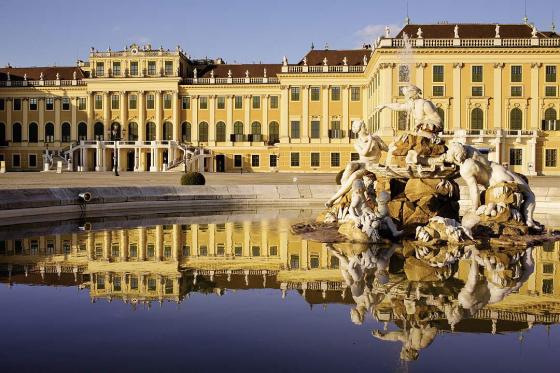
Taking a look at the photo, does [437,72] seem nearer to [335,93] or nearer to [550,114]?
[550,114]

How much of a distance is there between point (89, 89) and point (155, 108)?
27.5ft

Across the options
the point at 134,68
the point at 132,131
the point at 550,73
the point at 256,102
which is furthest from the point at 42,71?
the point at 550,73

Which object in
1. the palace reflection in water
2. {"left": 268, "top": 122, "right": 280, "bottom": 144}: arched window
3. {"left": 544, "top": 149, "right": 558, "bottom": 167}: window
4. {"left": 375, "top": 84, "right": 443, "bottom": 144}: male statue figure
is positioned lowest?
the palace reflection in water

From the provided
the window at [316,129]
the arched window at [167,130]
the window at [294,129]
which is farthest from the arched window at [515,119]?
the arched window at [167,130]

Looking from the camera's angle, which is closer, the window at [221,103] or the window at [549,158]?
the window at [549,158]

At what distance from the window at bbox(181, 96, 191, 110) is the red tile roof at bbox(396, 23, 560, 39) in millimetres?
27003

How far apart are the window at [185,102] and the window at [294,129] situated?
13.6 metres

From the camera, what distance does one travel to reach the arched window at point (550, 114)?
5503 centimetres

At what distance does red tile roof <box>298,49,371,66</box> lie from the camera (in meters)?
68.1

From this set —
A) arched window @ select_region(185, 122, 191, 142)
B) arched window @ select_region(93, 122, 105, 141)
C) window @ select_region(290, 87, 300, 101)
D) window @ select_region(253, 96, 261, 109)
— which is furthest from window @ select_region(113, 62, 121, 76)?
window @ select_region(290, 87, 300, 101)

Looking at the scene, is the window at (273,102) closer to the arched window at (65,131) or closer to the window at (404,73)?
the window at (404,73)

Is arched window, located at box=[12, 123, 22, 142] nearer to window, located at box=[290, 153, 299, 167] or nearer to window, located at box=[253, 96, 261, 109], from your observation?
window, located at box=[253, 96, 261, 109]

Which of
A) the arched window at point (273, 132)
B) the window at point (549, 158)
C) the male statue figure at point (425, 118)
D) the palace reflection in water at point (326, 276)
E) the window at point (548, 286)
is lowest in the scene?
the window at point (548, 286)

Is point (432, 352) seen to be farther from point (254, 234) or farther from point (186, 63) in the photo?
point (186, 63)
